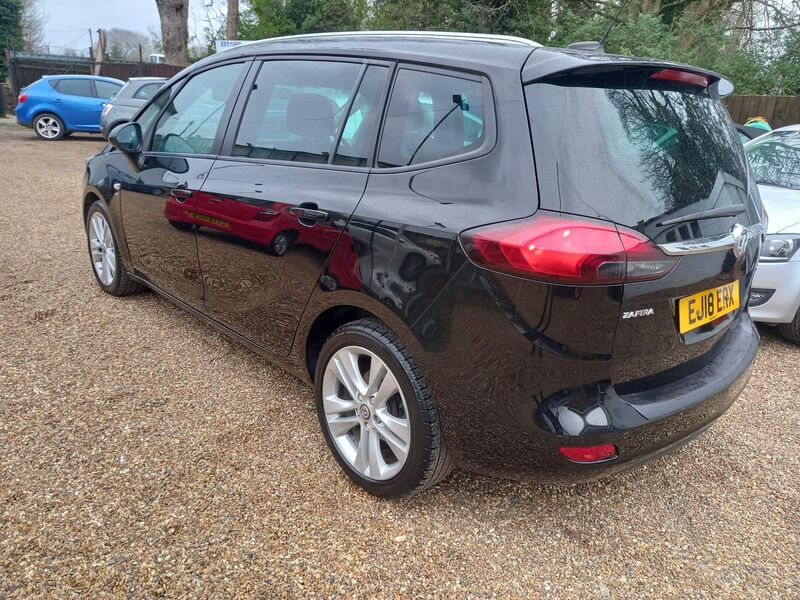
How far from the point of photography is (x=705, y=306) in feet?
6.77

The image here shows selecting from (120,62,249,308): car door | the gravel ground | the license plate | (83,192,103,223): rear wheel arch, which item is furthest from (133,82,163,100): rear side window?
the license plate

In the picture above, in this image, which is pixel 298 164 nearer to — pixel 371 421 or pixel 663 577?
pixel 371 421

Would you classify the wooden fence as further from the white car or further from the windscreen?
the windscreen

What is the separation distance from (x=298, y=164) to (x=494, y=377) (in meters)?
1.32

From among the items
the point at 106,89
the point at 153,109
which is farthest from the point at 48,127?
the point at 153,109

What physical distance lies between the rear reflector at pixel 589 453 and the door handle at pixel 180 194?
2.28 m

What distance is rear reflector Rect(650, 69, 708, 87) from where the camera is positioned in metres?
2.08

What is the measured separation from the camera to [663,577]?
81.7 inches

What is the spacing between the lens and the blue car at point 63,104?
14727 millimetres

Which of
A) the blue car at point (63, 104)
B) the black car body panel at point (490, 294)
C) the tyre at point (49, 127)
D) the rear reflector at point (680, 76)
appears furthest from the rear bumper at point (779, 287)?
the tyre at point (49, 127)

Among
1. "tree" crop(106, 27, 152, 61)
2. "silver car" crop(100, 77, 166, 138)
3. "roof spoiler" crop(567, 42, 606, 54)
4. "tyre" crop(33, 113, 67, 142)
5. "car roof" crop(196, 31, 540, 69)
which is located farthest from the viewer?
"tree" crop(106, 27, 152, 61)

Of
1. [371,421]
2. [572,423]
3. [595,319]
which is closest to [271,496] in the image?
[371,421]

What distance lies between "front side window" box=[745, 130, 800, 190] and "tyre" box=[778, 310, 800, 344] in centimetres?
108

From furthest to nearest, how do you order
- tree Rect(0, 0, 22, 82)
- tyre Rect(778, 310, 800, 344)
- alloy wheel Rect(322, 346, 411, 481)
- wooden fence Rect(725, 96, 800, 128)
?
1. tree Rect(0, 0, 22, 82)
2. wooden fence Rect(725, 96, 800, 128)
3. tyre Rect(778, 310, 800, 344)
4. alloy wheel Rect(322, 346, 411, 481)
